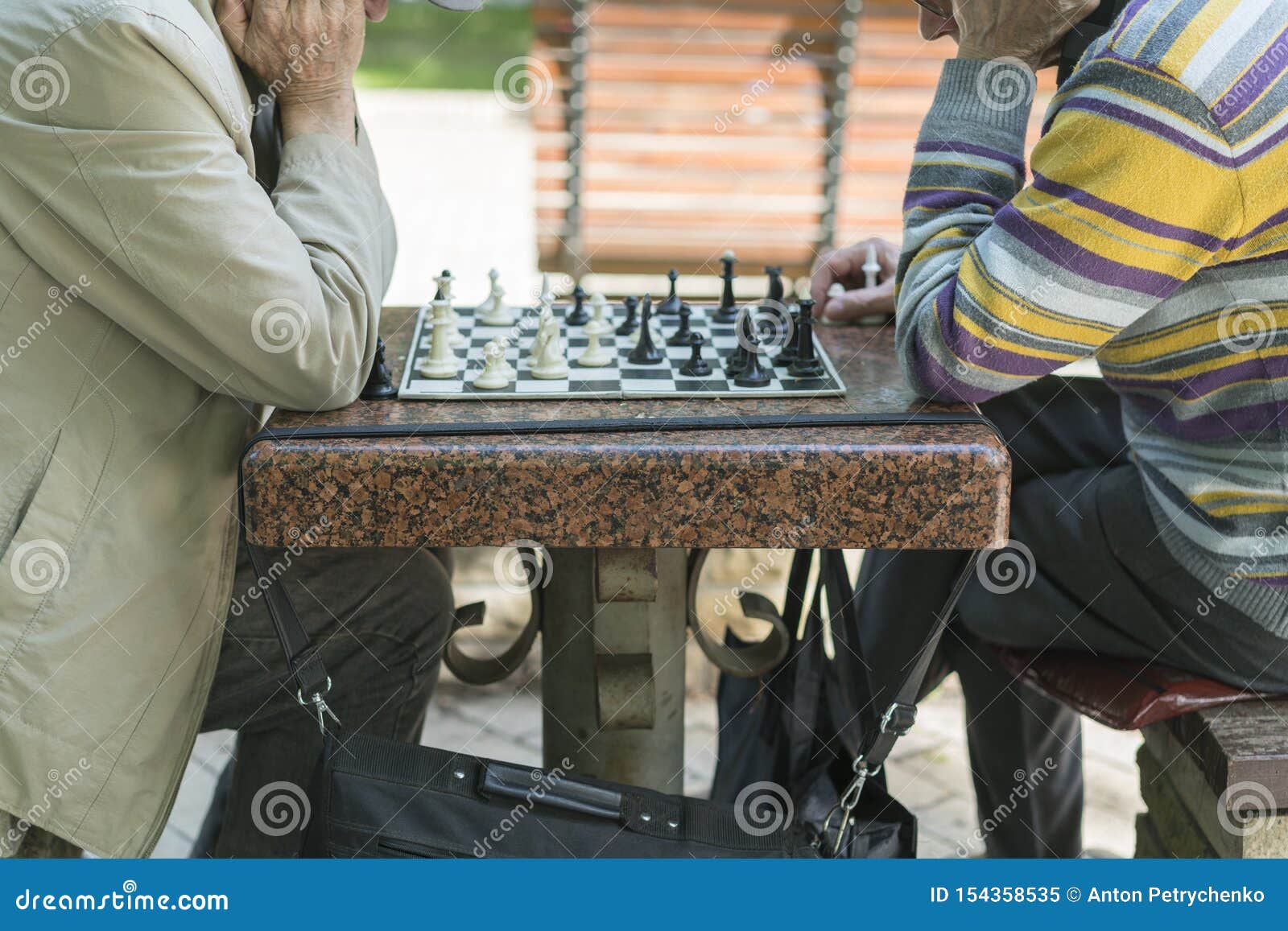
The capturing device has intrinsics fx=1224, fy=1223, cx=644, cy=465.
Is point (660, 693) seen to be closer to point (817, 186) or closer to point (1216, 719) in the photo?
point (1216, 719)

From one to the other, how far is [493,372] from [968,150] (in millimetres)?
774

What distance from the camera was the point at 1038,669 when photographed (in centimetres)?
212

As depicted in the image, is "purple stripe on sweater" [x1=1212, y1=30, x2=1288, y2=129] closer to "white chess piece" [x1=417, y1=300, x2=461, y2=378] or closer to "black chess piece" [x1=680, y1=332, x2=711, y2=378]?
"black chess piece" [x1=680, y1=332, x2=711, y2=378]

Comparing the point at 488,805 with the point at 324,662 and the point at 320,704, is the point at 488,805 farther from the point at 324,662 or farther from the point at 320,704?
the point at 324,662

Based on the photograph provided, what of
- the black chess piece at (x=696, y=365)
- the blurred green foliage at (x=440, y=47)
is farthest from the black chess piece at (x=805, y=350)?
the blurred green foliage at (x=440, y=47)

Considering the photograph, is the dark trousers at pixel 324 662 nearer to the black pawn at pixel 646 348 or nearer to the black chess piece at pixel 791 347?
the black pawn at pixel 646 348

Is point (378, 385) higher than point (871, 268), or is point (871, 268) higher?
point (871, 268)

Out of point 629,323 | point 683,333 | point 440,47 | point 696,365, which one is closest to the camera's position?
point 696,365

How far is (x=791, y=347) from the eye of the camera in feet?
6.40

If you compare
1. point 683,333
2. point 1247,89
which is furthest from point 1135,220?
point 683,333

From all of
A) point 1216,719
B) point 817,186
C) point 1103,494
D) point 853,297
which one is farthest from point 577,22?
point 1216,719

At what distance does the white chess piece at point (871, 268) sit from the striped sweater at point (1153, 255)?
0.49m

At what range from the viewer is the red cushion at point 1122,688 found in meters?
1.91

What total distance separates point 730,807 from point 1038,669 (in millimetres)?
698
